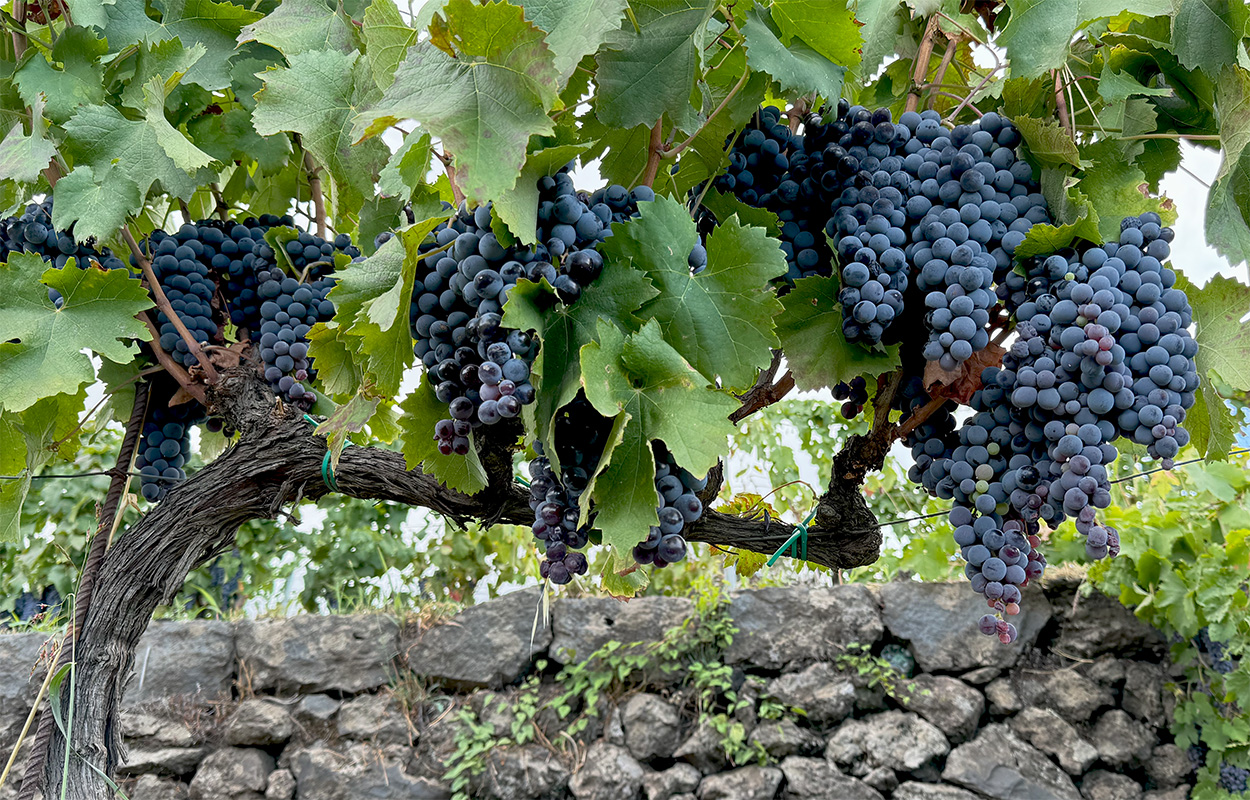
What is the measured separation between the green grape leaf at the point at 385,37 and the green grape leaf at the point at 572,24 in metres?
0.21

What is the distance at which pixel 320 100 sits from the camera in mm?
1085

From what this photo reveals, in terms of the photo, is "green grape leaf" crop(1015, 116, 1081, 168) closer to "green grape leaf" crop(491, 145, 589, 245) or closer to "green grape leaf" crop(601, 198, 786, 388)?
"green grape leaf" crop(601, 198, 786, 388)

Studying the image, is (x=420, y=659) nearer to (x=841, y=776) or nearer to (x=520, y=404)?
(x=841, y=776)

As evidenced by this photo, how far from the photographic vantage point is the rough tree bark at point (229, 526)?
1.41m

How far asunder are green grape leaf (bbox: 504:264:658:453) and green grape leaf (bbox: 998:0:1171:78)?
0.50 m

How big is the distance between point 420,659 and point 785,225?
9.99 feet

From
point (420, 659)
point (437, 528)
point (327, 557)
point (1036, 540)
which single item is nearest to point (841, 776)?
point (420, 659)

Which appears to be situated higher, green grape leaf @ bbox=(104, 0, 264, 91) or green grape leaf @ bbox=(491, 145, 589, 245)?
green grape leaf @ bbox=(491, 145, 589, 245)

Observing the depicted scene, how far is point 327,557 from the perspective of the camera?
398 centimetres

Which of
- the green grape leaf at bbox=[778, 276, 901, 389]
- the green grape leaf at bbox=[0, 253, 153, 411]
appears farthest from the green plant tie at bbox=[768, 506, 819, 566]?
the green grape leaf at bbox=[0, 253, 153, 411]

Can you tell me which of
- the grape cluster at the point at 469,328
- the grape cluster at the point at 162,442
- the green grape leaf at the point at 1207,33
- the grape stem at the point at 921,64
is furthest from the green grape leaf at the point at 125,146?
the green grape leaf at the point at 1207,33

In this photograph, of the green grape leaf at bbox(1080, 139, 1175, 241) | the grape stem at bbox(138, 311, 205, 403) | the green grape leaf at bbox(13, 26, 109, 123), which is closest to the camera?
the green grape leaf at bbox(1080, 139, 1175, 241)

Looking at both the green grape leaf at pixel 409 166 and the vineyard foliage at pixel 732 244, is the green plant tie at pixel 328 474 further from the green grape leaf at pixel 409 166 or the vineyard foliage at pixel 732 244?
the green grape leaf at pixel 409 166

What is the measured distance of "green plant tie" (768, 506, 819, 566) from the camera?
138cm
